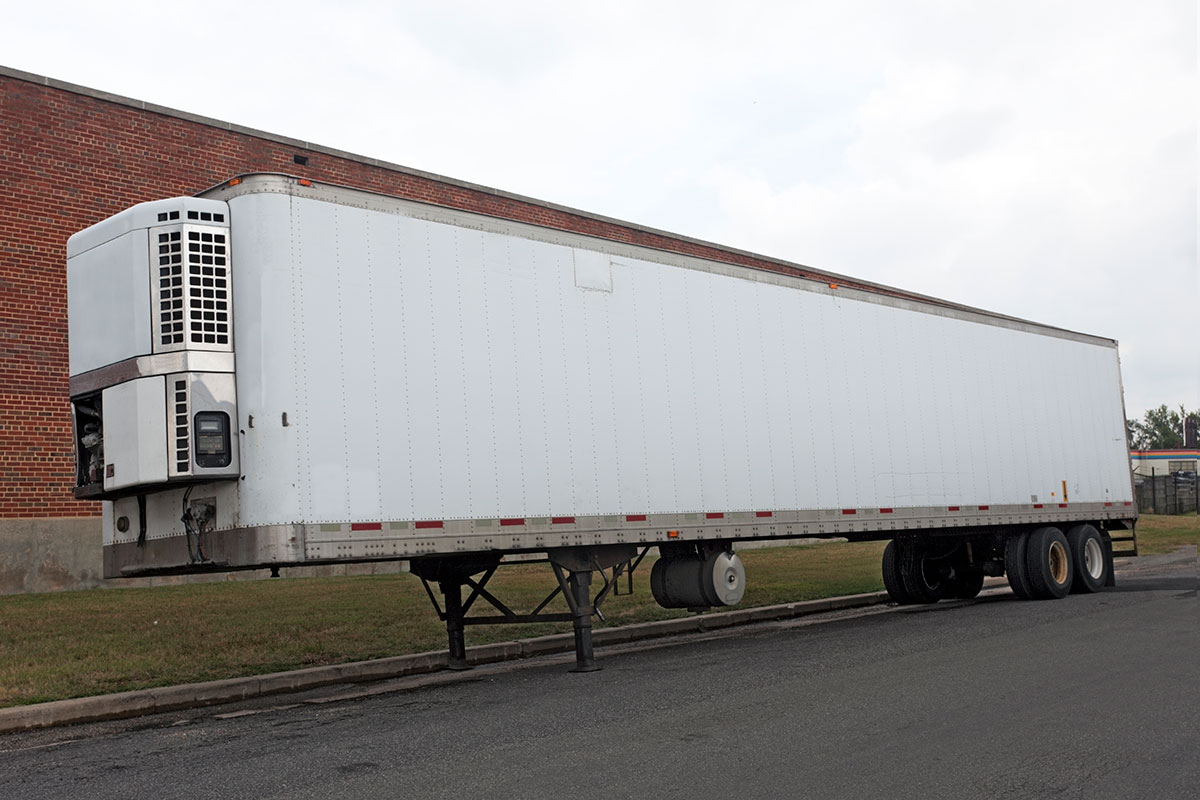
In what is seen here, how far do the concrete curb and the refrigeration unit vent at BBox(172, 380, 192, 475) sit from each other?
2.24 metres

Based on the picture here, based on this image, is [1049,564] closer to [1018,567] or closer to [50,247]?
[1018,567]

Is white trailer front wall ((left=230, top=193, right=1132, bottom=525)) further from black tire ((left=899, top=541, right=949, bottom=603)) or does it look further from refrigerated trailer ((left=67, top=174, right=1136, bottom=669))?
black tire ((left=899, top=541, right=949, bottom=603))

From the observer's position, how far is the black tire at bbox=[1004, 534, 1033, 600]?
16.9 m

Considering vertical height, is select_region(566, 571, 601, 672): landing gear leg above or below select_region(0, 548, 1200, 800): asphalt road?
above

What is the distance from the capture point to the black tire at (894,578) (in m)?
17.7

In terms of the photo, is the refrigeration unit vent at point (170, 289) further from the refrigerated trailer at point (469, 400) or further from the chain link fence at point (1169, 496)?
the chain link fence at point (1169, 496)

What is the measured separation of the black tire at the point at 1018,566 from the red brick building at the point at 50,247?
Result: 14.4 m

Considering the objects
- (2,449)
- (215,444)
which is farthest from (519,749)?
(2,449)

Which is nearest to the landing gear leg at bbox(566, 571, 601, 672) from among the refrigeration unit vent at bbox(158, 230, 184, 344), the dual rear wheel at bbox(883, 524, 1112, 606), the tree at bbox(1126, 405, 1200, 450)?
the refrigeration unit vent at bbox(158, 230, 184, 344)

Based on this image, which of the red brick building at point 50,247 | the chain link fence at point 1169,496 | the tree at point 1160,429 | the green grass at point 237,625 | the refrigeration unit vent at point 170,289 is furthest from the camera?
the tree at point 1160,429

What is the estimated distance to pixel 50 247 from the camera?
1942cm

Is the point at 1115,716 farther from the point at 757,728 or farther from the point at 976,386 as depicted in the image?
the point at 976,386

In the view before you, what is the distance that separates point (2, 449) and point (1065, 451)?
16581mm

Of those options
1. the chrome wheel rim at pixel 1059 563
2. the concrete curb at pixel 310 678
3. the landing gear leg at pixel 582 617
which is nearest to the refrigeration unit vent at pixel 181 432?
the concrete curb at pixel 310 678
